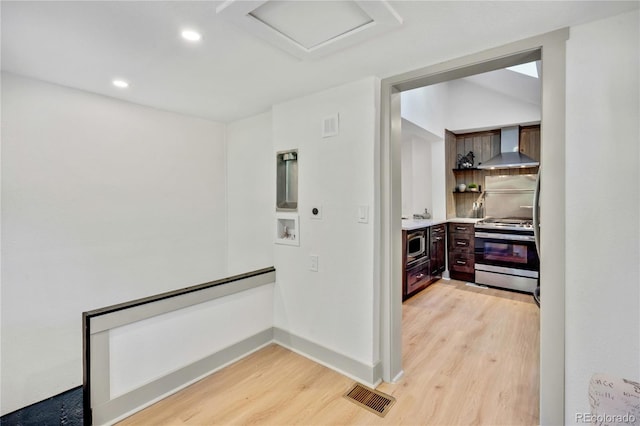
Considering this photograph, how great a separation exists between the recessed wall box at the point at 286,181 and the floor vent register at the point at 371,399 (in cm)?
154

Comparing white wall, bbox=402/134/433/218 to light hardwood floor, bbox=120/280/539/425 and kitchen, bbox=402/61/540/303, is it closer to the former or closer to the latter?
kitchen, bbox=402/61/540/303

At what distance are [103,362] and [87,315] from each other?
32 cm

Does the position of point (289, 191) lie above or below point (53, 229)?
above

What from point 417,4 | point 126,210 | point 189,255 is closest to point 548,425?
point 417,4

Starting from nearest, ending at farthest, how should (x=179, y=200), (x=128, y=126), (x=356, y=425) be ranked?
1. (x=356, y=425)
2. (x=128, y=126)
3. (x=179, y=200)

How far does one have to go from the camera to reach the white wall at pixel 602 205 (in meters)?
1.48

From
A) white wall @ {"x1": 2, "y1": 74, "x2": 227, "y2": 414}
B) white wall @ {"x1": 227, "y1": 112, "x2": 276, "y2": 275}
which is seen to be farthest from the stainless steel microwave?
white wall @ {"x1": 2, "y1": 74, "x2": 227, "y2": 414}

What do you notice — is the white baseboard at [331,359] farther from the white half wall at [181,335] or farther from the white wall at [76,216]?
the white wall at [76,216]

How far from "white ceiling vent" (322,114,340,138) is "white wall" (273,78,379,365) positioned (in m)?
0.04

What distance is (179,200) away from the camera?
10.8ft

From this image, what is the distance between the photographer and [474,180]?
529 cm

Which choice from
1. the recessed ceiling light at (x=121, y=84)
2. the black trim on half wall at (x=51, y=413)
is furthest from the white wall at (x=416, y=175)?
the black trim on half wall at (x=51, y=413)

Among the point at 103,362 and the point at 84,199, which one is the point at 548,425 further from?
the point at 84,199

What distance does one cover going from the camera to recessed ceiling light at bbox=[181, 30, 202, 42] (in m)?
1.64
